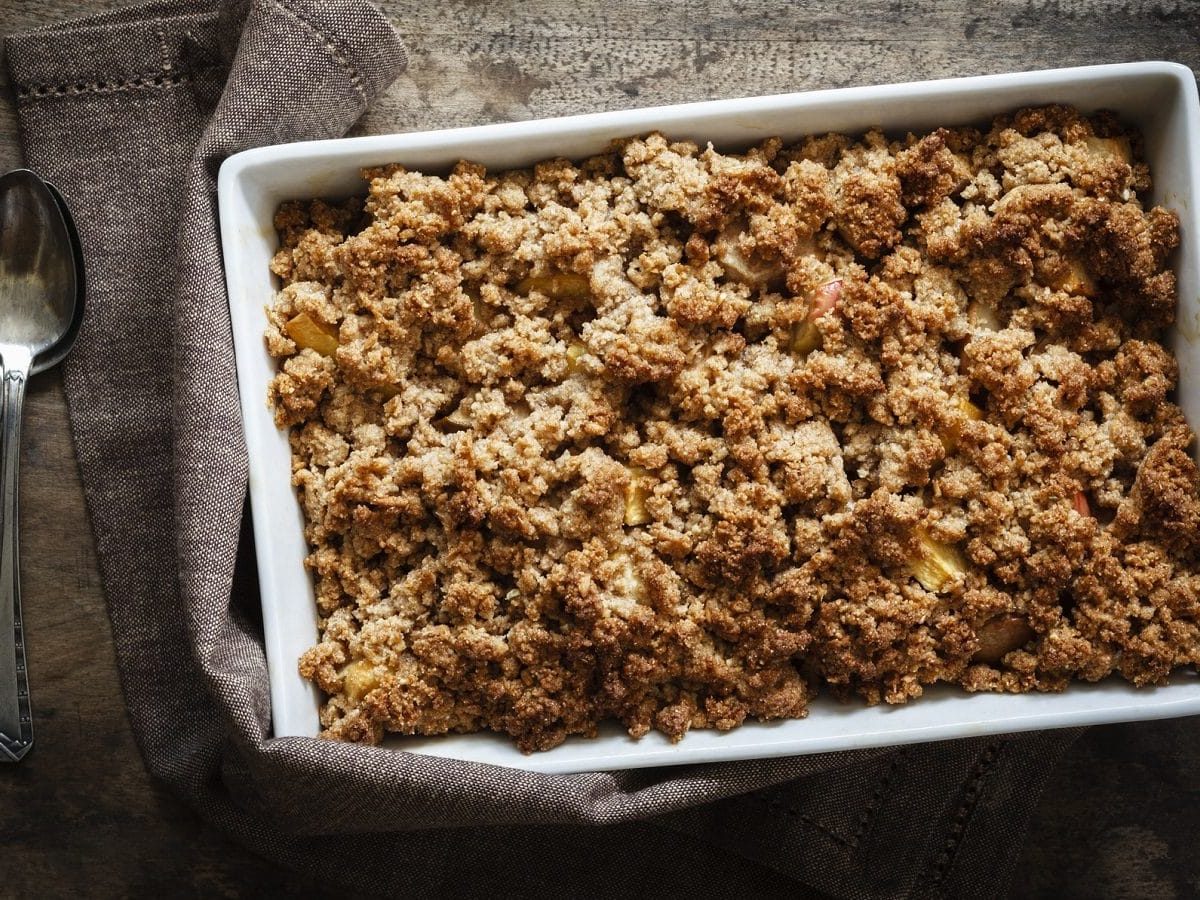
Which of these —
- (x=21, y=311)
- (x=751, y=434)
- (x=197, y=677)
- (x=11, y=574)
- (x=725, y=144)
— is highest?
(x=725, y=144)

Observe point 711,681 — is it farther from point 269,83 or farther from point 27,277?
point 27,277

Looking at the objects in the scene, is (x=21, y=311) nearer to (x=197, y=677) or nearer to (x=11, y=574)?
(x=11, y=574)

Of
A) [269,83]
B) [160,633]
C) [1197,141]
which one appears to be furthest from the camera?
[160,633]

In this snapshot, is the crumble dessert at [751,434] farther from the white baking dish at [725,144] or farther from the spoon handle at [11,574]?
the spoon handle at [11,574]

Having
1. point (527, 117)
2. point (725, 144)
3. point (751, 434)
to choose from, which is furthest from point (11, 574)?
point (725, 144)

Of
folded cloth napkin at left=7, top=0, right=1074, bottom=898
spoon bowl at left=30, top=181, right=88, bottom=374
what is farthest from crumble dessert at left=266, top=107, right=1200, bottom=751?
spoon bowl at left=30, top=181, right=88, bottom=374

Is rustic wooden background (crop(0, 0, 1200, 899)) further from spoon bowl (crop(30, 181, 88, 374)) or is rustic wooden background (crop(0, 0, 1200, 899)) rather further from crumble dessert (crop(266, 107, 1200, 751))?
crumble dessert (crop(266, 107, 1200, 751))

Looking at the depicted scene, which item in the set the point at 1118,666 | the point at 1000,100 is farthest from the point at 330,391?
the point at 1118,666
